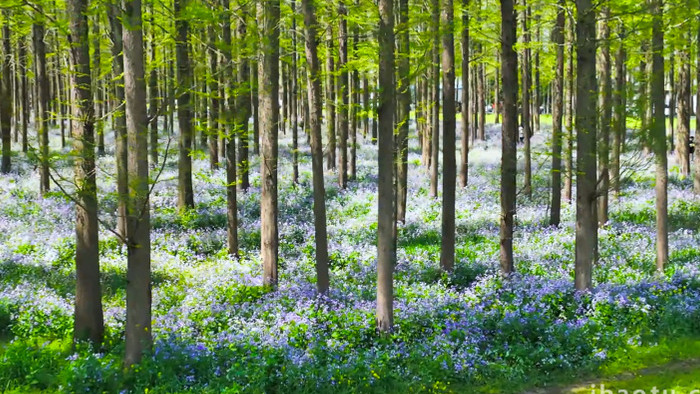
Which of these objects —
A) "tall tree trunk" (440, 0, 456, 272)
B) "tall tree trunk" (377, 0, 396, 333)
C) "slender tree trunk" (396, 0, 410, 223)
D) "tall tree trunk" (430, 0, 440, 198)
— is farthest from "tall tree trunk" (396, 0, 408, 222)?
"tall tree trunk" (440, 0, 456, 272)

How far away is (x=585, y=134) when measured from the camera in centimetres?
1070

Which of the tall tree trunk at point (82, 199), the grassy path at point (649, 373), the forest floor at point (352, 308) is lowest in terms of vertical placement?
the grassy path at point (649, 373)

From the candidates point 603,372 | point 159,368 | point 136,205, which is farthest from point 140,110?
point 603,372

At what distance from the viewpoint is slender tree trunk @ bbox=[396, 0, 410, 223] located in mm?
9922

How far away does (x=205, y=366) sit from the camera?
27.4 ft

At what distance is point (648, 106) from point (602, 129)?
0.88m

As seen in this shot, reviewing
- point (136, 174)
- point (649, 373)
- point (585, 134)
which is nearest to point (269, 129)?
point (136, 174)

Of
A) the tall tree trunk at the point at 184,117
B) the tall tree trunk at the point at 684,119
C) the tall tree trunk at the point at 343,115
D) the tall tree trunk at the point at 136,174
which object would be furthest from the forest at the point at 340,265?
the tall tree trunk at the point at 684,119

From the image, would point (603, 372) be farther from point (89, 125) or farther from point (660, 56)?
point (89, 125)

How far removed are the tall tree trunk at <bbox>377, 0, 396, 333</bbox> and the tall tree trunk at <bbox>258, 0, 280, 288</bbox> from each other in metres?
3.03

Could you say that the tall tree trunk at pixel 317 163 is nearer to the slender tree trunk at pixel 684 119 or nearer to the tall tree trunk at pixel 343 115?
the tall tree trunk at pixel 343 115

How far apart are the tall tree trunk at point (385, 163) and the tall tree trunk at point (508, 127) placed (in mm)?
3287

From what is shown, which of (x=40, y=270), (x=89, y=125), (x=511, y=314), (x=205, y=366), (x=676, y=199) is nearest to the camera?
(x=205, y=366)

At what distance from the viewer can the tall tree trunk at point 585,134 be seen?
10.4 meters
